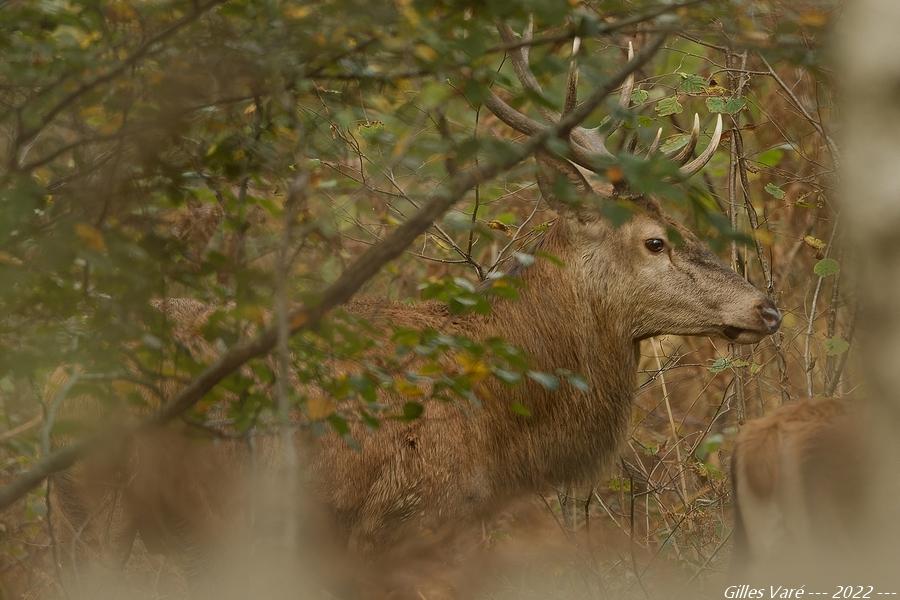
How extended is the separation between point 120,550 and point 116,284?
2244mm

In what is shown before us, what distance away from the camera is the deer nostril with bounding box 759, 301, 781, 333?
6.08 meters

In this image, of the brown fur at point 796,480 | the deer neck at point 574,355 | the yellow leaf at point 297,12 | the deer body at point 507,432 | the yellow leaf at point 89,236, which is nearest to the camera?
the yellow leaf at point 89,236

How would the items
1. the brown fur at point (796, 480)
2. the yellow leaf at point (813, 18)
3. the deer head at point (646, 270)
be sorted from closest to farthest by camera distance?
the brown fur at point (796, 480) < the yellow leaf at point (813, 18) < the deer head at point (646, 270)

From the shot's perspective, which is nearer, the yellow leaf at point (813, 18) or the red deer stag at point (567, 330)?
the yellow leaf at point (813, 18)

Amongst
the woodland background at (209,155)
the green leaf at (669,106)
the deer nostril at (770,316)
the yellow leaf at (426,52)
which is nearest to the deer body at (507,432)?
the deer nostril at (770,316)

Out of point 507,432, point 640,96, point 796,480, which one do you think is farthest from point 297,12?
point 640,96

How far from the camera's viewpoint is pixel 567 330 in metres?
6.35

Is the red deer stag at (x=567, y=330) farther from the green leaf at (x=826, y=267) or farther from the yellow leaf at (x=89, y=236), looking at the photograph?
the yellow leaf at (x=89, y=236)

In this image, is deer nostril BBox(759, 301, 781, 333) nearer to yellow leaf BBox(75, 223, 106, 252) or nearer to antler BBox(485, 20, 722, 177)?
antler BBox(485, 20, 722, 177)

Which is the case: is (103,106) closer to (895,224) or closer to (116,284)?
(116,284)

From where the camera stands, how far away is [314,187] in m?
4.43

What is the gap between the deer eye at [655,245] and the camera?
624 centimetres

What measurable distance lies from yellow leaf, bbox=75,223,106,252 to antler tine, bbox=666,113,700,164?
3566mm

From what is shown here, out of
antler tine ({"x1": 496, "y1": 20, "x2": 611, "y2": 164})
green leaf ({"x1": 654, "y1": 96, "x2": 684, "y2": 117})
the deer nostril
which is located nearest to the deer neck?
antler tine ({"x1": 496, "y1": 20, "x2": 611, "y2": 164})
